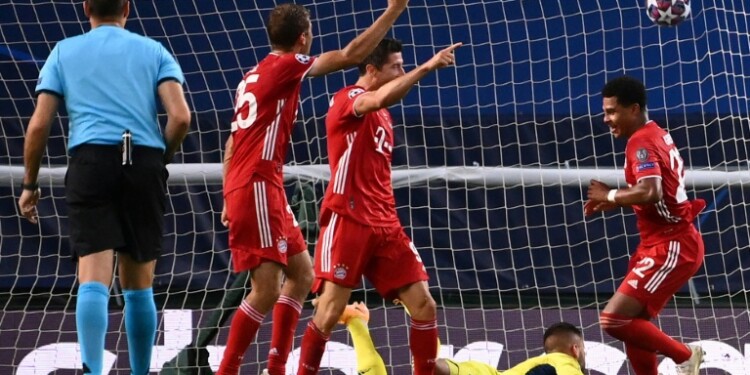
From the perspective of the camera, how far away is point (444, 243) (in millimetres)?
9227

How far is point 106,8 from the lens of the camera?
556cm

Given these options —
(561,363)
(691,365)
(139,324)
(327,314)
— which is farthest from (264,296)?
(691,365)

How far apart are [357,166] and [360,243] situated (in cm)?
39

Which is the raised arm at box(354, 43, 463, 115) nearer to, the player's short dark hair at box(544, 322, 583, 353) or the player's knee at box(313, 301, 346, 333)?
the player's knee at box(313, 301, 346, 333)

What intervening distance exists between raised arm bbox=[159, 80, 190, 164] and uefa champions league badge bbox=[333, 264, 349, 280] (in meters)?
Answer: 1.33

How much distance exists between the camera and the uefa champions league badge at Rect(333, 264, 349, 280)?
21.3 ft

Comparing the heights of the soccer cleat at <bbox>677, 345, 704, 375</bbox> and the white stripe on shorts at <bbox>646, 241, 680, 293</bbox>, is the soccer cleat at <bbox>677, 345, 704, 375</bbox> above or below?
below

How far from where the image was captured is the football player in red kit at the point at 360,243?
21.2 feet

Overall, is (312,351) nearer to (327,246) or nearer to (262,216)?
(327,246)

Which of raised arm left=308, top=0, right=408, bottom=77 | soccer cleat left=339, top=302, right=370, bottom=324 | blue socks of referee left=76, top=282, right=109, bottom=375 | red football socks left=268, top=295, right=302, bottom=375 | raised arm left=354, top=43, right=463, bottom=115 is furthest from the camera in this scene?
soccer cleat left=339, top=302, right=370, bottom=324

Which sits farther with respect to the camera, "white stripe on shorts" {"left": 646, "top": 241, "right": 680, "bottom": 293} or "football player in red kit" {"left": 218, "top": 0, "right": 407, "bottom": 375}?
"white stripe on shorts" {"left": 646, "top": 241, "right": 680, "bottom": 293}

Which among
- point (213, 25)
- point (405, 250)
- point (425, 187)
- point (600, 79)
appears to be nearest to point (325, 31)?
A: point (213, 25)

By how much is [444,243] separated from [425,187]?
43cm

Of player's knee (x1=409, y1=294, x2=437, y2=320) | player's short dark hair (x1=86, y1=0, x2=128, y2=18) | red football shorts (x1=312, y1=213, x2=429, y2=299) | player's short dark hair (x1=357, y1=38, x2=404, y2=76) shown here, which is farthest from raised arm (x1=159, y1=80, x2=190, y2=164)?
player's knee (x1=409, y1=294, x2=437, y2=320)
